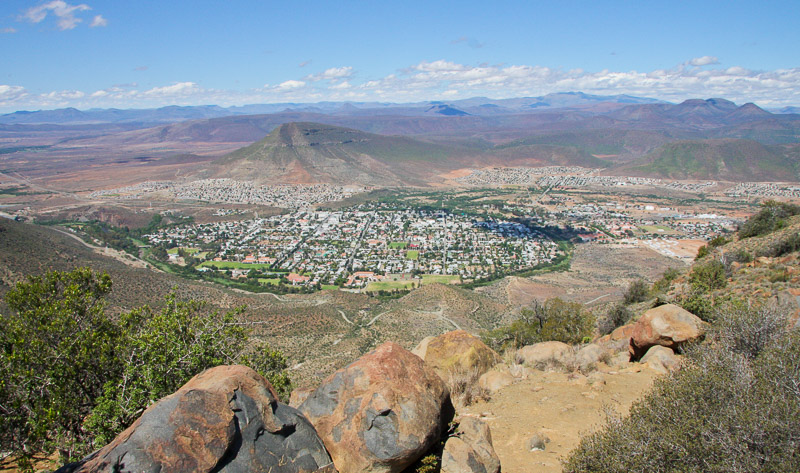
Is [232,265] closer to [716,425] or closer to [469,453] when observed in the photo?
[469,453]

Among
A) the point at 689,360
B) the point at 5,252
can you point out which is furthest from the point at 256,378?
the point at 5,252

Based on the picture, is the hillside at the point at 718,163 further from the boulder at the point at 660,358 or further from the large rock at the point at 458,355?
the large rock at the point at 458,355

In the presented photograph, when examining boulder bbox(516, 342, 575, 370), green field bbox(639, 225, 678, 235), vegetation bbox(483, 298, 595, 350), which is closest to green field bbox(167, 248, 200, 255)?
vegetation bbox(483, 298, 595, 350)

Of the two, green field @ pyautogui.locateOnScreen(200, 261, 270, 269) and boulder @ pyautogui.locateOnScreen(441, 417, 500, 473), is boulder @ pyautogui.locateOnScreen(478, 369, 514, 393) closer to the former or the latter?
boulder @ pyautogui.locateOnScreen(441, 417, 500, 473)

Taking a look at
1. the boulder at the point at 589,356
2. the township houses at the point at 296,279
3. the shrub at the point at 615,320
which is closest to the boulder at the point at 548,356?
the boulder at the point at 589,356

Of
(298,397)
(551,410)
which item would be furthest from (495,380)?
(298,397)

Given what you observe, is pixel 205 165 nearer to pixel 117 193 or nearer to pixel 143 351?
pixel 117 193
